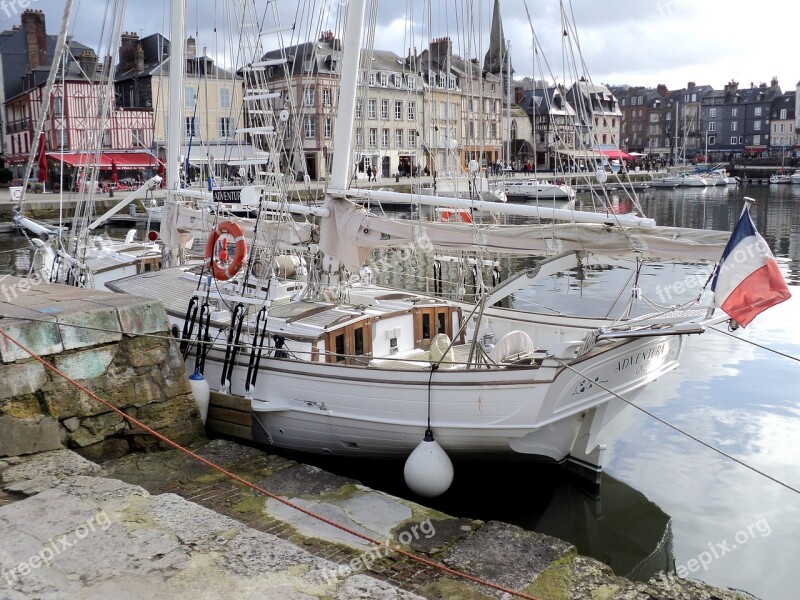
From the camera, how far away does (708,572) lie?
9188mm

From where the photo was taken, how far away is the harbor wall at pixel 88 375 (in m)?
7.92

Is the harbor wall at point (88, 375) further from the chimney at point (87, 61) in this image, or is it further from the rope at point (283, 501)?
the chimney at point (87, 61)

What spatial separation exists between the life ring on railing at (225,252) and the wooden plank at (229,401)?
1.86m

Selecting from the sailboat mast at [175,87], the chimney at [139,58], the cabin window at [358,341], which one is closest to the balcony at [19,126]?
the chimney at [139,58]

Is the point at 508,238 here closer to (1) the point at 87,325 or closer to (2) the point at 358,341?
(2) the point at 358,341

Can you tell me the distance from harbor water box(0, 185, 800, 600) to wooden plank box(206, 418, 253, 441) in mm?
1297

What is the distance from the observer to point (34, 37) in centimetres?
6462

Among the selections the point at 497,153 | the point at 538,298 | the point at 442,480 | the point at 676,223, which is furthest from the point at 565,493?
the point at 497,153

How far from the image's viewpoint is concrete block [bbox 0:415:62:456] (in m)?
7.64

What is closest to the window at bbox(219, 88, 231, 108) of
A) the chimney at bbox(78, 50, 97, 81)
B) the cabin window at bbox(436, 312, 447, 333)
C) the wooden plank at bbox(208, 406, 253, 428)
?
the chimney at bbox(78, 50, 97, 81)

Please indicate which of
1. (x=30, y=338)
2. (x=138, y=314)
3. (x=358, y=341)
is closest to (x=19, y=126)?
(x=358, y=341)

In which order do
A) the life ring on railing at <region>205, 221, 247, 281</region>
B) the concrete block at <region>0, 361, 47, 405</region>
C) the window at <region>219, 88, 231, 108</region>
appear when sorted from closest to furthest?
the concrete block at <region>0, 361, 47, 405</region>, the life ring on railing at <region>205, 221, 247, 281</region>, the window at <region>219, 88, 231, 108</region>

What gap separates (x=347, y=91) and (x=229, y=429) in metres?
5.65

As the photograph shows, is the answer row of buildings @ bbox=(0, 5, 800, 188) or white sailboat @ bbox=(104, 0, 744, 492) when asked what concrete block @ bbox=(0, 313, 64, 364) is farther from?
row of buildings @ bbox=(0, 5, 800, 188)
